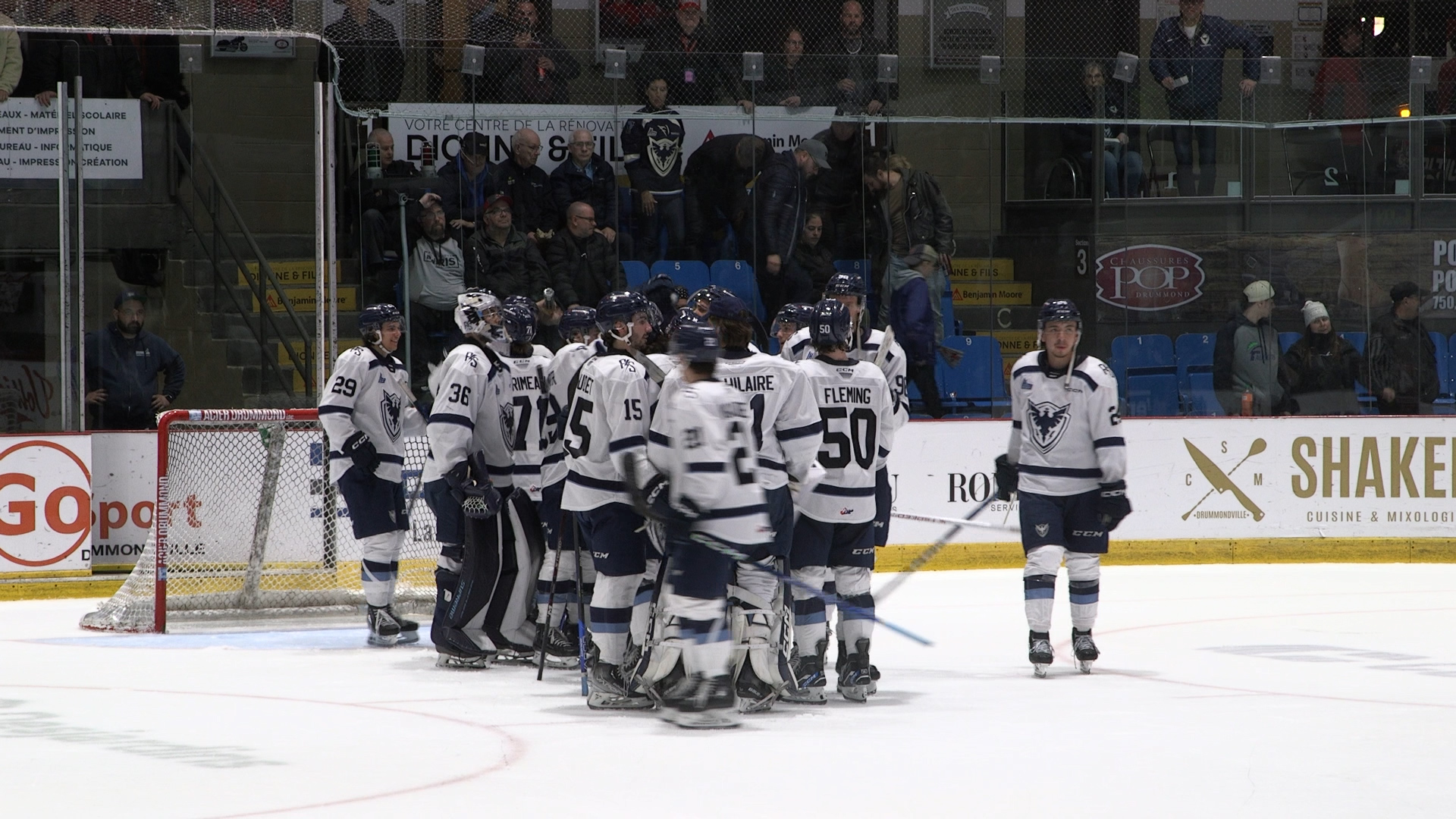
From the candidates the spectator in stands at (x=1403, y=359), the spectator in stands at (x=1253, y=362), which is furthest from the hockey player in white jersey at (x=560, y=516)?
the spectator in stands at (x=1403, y=359)

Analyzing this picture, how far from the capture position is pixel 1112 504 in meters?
6.06

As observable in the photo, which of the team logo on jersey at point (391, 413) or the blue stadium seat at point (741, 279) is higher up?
the blue stadium seat at point (741, 279)

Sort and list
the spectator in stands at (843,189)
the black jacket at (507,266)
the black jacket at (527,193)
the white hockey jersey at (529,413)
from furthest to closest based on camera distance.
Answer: the spectator in stands at (843,189) < the black jacket at (527,193) < the black jacket at (507,266) < the white hockey jersey at (529,413)

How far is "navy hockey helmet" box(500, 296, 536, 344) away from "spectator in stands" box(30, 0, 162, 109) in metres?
3.99

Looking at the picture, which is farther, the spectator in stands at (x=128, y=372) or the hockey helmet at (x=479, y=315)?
the spectator in stands at (x=128, y=372)

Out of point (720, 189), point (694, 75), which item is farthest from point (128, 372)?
point (694, 75)

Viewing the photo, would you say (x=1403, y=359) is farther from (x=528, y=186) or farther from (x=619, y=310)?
(x=619, y=310)

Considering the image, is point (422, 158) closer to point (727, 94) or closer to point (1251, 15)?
point (727, 94)

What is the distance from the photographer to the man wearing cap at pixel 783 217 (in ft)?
34.0

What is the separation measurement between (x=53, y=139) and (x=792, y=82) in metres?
4.53

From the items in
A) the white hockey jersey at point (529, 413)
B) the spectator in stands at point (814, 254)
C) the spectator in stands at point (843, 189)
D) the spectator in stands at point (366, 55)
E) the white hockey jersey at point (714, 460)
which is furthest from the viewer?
the spectator in stands at point (843, 189)

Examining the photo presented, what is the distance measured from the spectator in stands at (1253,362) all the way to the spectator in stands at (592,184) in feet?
13.3

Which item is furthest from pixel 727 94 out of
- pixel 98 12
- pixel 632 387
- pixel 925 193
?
pixel 632 387

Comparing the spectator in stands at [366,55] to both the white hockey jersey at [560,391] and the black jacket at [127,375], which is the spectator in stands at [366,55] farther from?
the white hockey jersey at [560,391]
